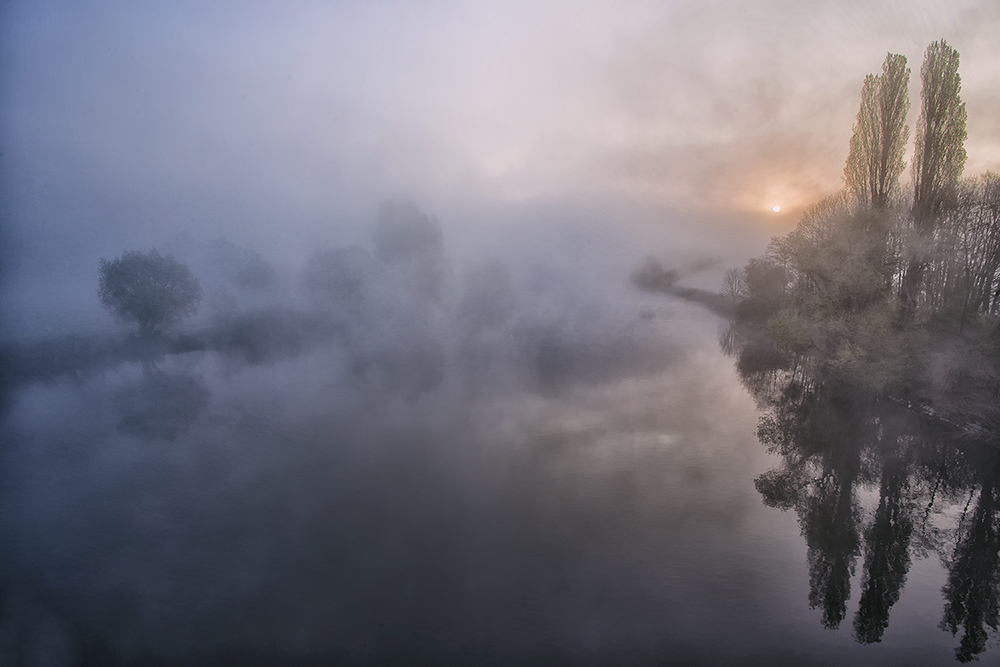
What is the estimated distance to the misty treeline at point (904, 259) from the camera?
10078 mm

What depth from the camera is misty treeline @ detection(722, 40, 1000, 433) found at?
10078 mm

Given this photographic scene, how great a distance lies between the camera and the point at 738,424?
10414mm

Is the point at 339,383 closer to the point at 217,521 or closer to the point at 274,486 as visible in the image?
the point at 274,486

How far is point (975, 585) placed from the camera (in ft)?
16.7

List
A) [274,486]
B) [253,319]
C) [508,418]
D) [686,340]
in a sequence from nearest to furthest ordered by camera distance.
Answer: [274,486]
[508,418]
[253,319]
[686,340]

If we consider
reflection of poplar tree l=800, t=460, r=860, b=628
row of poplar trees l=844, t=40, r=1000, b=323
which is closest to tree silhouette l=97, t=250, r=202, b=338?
reflection of poplar tree l=800, t=460, r=860, b=628

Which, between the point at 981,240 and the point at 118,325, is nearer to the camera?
the point at 981,240

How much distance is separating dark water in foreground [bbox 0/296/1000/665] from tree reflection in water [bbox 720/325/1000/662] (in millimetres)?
40

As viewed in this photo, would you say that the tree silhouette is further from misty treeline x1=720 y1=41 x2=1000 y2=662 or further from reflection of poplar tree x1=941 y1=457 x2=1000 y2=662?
reflection of poplar tree x1=941 y1=457 x2=1000 y2=662

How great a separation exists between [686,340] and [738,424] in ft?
23.4

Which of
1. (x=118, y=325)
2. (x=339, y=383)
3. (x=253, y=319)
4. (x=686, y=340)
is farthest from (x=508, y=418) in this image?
(x=118, y=325)

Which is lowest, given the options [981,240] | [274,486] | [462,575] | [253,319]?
[462,575]

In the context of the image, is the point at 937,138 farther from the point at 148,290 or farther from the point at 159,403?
the point at 148,290

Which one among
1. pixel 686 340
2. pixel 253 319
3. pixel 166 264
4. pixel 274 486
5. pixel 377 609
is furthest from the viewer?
pixel 686 340
